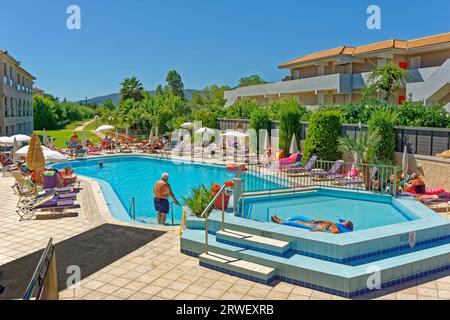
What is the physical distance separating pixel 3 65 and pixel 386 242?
3588 centimetres

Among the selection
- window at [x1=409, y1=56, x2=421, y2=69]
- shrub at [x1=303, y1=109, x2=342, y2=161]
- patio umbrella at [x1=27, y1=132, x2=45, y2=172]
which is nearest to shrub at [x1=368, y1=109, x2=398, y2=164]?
shrub at [x1=303, y1=109, x2=342, y2=161]

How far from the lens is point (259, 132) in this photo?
78.7 ft

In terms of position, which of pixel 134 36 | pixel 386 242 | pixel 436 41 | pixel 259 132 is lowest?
pixel 386 242

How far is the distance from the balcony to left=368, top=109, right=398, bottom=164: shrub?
1552 centimetres

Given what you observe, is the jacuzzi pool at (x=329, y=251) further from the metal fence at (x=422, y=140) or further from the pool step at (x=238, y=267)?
the metal fence at (x=422, y=140)

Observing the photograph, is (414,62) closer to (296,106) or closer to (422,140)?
(296,106)

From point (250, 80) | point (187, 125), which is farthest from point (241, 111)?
point (250, 80)

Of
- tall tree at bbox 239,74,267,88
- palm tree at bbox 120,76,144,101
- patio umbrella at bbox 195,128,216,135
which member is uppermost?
tall tree at bbox 239,74,267,88

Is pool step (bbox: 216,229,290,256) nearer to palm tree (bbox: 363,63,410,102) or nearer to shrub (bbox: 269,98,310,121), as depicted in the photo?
shrub (bbox: 269,98,310,121)

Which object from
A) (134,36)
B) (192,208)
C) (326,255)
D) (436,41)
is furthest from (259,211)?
(436,41)

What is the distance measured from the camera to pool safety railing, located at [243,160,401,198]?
12594mm

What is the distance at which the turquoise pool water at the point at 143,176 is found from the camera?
13305 millimetres

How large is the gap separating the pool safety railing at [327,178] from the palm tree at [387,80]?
10886 mm
